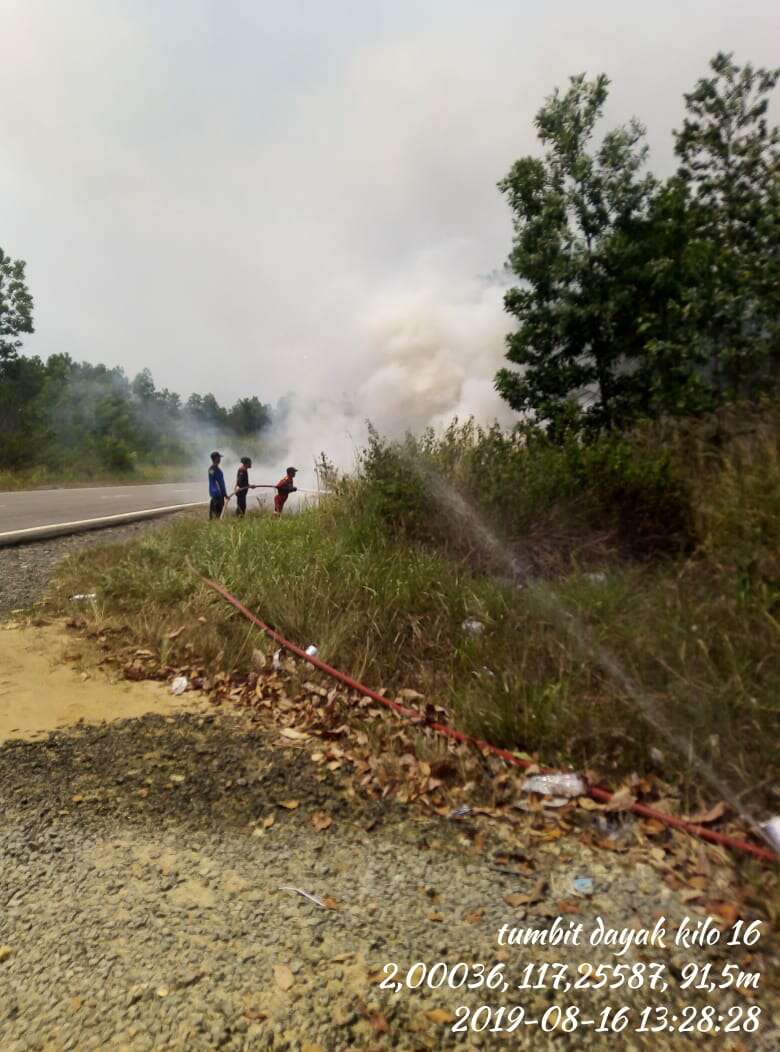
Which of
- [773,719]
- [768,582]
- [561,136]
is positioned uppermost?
[561,136]

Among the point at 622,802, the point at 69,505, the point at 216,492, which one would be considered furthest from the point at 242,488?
the point at 622,802

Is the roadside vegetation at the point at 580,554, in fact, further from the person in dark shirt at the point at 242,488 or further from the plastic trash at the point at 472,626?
the person in dark shirt at the point at 242,488

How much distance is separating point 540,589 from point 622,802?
7.27 ft

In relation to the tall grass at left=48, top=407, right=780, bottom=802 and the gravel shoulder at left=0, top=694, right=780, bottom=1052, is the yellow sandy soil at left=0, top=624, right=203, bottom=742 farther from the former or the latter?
the gravel shoulder at left=0, top=694, right=780, bottom=1052

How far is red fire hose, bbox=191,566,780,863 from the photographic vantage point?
2.89 metres

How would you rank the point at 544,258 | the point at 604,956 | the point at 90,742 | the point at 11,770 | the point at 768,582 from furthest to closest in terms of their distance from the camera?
the point at 544,258 < the point at 768,582 < the point at 90,742 < the point at 11,770 < the point at 604,956

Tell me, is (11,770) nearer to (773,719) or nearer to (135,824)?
(135,824)

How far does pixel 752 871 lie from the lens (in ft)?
8.89

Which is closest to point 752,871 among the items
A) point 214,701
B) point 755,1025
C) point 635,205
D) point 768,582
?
point 755,1025

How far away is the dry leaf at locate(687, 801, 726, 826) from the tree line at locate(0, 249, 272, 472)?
31.0 meters

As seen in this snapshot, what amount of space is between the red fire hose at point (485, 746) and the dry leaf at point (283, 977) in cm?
158

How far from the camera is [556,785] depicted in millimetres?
3463

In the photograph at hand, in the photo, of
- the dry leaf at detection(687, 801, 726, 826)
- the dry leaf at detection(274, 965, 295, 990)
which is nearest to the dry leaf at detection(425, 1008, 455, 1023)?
the dry leaf at detection(274, 965, 295, 990)

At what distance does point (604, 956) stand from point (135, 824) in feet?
6.37
